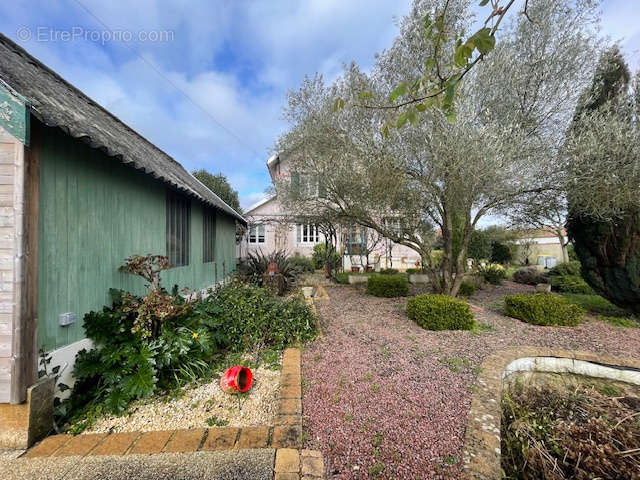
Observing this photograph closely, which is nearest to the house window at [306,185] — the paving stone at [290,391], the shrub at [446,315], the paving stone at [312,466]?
the shrub at [446,315]

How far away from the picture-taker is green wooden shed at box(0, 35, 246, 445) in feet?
6.94

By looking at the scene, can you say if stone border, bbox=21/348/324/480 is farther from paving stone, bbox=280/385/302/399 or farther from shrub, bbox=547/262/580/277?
shrub, bbox=547/262/580/277

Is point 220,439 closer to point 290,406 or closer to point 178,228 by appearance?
point 290,406

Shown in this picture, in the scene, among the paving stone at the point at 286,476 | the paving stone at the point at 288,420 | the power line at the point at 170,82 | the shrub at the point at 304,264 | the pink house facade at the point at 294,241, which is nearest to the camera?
the paving stone at the point at 286,476

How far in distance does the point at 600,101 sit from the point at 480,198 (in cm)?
287

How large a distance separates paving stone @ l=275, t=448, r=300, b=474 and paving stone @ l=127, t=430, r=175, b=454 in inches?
35.6

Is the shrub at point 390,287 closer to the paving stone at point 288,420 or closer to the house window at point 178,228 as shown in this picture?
the house window at point 178,228

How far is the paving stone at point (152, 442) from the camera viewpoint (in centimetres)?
206

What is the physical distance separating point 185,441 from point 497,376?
3.19m

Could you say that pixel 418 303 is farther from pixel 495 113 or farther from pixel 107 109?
pixel 107 109

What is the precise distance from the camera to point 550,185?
5410 mm

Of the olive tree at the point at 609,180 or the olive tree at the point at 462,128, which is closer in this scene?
the olive tree at the point at 609,180

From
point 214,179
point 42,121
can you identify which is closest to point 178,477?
point 42,121

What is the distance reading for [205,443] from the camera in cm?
213
